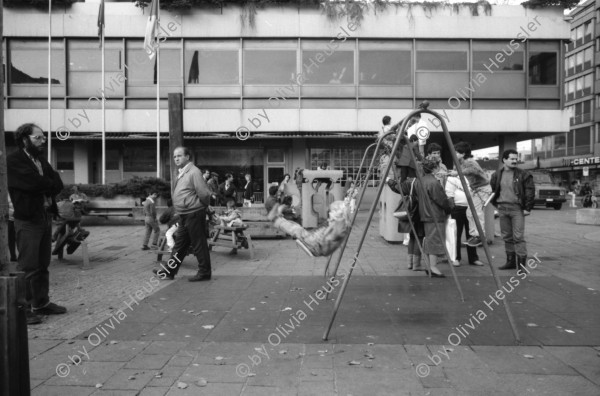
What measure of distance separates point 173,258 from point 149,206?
3505mm

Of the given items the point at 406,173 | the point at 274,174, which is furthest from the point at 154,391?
the point at 274,174

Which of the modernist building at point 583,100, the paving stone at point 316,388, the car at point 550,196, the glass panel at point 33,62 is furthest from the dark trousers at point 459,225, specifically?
the modernist building at point 583,100

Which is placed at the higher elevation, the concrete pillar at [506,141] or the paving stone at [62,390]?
the concrete pillar at [506,141]

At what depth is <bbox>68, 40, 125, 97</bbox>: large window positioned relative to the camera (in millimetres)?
23406

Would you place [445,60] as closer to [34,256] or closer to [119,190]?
[119,190]

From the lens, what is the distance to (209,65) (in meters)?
23.5

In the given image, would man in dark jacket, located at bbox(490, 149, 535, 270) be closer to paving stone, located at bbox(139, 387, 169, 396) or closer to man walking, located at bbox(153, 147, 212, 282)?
man walking, located at bbox(153, 147, 212, 282)

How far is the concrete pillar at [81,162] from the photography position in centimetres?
2475

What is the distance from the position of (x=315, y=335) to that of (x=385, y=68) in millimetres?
20737

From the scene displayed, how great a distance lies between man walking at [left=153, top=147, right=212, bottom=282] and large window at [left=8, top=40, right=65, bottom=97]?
1915 centimetres

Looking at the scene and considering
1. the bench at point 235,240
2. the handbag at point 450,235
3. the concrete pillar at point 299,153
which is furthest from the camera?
the concrete pillar at point 299,153

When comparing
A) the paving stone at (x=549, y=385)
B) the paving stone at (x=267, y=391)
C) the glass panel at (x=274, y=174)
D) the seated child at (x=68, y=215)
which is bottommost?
the paving stone at (x=267, y=391)

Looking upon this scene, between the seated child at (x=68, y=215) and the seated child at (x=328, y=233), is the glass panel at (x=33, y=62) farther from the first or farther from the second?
the seated child at (x=328, y=233)

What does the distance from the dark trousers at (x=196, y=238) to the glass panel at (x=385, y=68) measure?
17683mm
